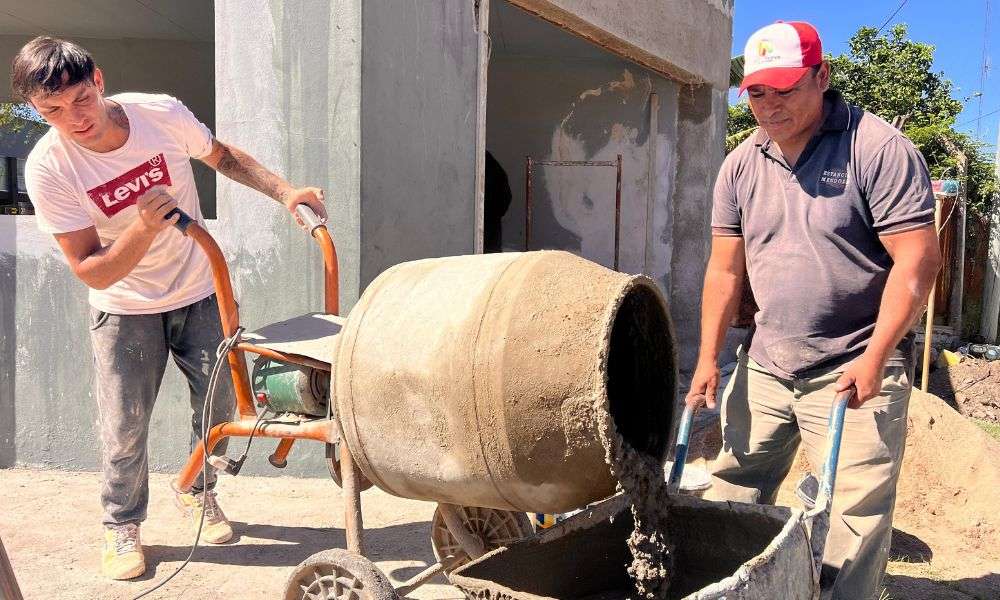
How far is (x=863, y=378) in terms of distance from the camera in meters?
2.48

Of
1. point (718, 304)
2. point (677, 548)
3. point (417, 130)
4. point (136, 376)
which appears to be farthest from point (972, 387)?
point (136, 376)

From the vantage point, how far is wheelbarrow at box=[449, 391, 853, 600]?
216cm

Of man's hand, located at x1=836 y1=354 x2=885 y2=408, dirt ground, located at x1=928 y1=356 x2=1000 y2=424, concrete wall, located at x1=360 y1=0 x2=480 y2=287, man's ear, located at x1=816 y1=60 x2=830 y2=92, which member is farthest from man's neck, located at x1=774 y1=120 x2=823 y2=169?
dirt ground, located at x1=928 y1=356 x2=1000 y2=424

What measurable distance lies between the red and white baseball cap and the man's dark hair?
2303 mm

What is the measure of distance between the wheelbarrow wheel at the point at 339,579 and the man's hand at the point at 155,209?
1.24 m

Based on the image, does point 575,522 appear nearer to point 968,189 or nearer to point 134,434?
point 134,434

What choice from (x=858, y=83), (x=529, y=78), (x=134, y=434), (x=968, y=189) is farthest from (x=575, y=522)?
(x=858, y=83)

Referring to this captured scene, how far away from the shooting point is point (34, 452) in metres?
4.98

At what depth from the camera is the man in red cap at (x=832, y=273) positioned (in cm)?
248

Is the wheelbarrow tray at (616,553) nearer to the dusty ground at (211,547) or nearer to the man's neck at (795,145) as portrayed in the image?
the dusty ground at (211,547)

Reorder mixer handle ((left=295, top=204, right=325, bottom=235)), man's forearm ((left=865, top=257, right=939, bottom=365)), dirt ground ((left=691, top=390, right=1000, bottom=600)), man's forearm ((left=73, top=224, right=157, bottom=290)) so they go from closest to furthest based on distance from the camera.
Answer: man's forearm ((left=865, top=257, right=939, bottom=365))
man's forearm ((left=73, top=224, right=157, bottom=290))
mixer handle ((left=295, top=204, right=325, bottom=235))
dirt ground ((left=691, top=390, right=1000, bottom=600))

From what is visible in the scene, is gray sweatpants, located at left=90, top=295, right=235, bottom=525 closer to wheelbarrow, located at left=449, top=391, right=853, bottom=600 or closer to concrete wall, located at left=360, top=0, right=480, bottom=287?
concrete wall, located at left=360, top=0, right=480, bottom=287

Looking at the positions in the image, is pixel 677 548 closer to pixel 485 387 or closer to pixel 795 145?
pixel 485 387

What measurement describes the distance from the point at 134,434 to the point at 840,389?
2.80m
